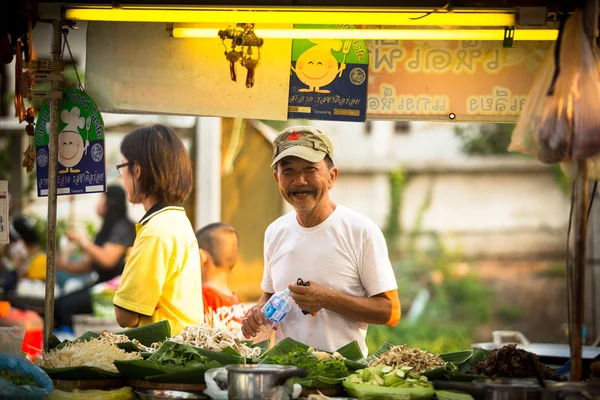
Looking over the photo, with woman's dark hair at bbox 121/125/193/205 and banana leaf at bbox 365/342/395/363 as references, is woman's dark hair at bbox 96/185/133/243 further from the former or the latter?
banana leaf at bbox 365/342/395/363

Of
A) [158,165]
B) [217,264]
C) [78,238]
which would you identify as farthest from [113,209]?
[158,165]

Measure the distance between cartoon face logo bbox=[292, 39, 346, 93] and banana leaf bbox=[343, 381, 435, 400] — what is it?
1.95 metres

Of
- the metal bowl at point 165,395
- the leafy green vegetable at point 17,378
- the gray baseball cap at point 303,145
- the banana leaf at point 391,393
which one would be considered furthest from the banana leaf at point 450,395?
the leafy green vegetable at point 17,378

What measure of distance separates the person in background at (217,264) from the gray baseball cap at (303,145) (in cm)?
152

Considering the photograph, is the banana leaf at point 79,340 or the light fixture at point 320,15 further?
the banana leaf at point 79,340

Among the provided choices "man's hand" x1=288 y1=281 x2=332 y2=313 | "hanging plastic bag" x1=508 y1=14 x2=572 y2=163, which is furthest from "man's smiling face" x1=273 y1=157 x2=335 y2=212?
"hanging plastic bag" x1=508 y1=14 x2=572 y2=163

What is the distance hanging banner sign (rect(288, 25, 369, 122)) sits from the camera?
4863mm

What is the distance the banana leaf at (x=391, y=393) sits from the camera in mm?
3598

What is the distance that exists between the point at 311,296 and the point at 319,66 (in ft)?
4.64

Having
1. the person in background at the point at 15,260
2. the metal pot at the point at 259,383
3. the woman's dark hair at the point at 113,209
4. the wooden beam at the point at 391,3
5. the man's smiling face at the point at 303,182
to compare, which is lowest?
the person in background at the point at 15,260

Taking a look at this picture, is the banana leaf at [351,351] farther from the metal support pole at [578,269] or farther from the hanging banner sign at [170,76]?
the hanging banner sign at [170,76]

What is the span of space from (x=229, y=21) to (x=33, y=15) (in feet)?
3.54

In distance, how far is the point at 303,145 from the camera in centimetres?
468

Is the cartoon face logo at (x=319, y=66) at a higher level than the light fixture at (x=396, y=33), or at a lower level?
lower
